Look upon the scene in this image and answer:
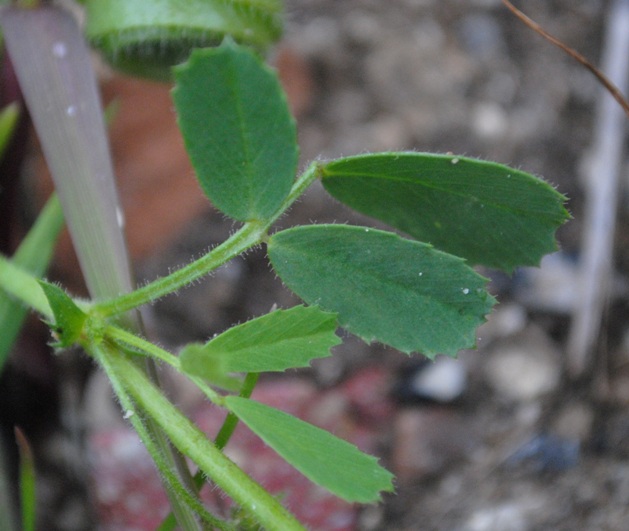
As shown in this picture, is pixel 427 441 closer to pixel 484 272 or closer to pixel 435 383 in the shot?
pixel 435 383

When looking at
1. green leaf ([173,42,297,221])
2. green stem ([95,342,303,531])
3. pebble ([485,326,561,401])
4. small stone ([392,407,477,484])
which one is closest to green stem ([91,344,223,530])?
green stem ([95,342,303,531])

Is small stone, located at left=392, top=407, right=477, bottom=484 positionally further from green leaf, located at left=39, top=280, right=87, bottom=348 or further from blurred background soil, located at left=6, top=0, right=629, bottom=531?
green leaf, located at left=39, top=280, right=87, bottom=348

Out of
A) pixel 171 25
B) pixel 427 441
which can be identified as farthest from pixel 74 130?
pixel 427 441

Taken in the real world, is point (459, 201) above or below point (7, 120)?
below

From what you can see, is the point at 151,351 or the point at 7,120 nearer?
the point at 151,351

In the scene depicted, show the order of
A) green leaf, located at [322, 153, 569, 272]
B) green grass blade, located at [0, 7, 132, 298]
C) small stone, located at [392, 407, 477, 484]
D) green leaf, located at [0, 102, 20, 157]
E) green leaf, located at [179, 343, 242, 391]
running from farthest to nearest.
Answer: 1. small stone, located at [392, 407, 477, 484]
2. green leaf, located at [0, 102, 20, 157]
3. green grass blade, located at [0, 7, 132, 298]
4. green leaf, located at [322, 153, 569, 272]
5. green leaf, located at [179, 343, 242, 391]

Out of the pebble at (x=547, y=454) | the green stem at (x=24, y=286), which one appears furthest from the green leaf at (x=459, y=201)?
the pebble at (x=547, y=454)
